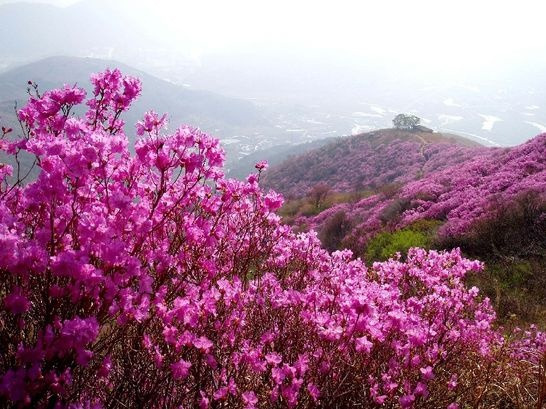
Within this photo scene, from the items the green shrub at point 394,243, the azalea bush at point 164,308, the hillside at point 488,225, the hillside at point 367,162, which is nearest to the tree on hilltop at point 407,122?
the hillside at point 367,162

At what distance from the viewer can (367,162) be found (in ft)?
176

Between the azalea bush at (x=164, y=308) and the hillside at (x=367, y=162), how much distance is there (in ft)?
112

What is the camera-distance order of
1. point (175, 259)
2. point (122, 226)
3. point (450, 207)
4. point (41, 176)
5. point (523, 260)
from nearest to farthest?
point (41, 176) → point (122, 226) → point (175, 259) → point (523, 260) → point (450, 207)

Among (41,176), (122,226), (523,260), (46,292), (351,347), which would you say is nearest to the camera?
(41,176)

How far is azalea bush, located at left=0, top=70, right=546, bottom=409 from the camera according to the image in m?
2.33

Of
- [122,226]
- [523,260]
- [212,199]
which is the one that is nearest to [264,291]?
[212,199]

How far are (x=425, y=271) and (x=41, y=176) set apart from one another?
4414 mm

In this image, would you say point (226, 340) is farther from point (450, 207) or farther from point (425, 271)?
point (450, 207)

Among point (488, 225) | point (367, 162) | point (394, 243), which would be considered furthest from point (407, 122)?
point (488, 225)

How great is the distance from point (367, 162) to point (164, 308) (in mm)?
52732

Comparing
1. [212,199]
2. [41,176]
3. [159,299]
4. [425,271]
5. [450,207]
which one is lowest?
[450,207]

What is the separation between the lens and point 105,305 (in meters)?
2.40

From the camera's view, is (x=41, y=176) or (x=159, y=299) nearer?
(x=41, y=176)

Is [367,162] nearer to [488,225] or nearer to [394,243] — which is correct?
[394,243]
